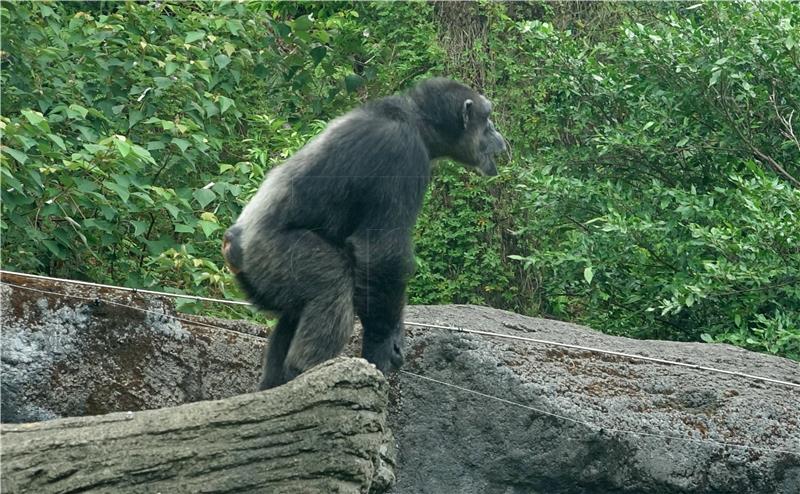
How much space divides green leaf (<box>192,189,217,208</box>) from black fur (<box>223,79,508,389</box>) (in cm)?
180

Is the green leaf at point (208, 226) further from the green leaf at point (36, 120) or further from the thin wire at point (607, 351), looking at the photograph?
the thin wire at point (607, 351)

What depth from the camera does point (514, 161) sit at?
8547mm

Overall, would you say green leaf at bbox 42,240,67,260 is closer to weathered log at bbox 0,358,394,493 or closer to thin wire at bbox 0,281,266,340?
thin wire at bbox 0,281,266,340

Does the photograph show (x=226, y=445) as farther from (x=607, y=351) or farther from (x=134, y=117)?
(x=134, y=117)

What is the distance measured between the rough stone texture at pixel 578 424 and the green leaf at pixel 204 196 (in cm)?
189

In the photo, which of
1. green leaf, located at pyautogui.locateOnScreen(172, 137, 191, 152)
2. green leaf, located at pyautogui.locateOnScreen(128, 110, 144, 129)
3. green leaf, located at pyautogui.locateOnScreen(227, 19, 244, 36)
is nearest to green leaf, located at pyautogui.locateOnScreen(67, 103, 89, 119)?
green leaf, located at pyautogui.locateOnScreen(128, 110, 144, 129)

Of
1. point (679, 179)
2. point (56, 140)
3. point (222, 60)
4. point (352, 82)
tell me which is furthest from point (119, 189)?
point (679, 179)

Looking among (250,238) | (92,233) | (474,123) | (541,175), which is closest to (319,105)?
(541,175)

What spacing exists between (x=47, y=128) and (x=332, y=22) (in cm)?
312

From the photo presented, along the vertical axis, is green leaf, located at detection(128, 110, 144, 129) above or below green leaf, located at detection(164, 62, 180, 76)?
below

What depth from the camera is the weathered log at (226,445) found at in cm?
325

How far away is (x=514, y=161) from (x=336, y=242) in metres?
4.20

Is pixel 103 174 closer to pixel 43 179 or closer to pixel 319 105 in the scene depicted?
pixel 43 179

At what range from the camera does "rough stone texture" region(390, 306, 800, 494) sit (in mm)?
4840
